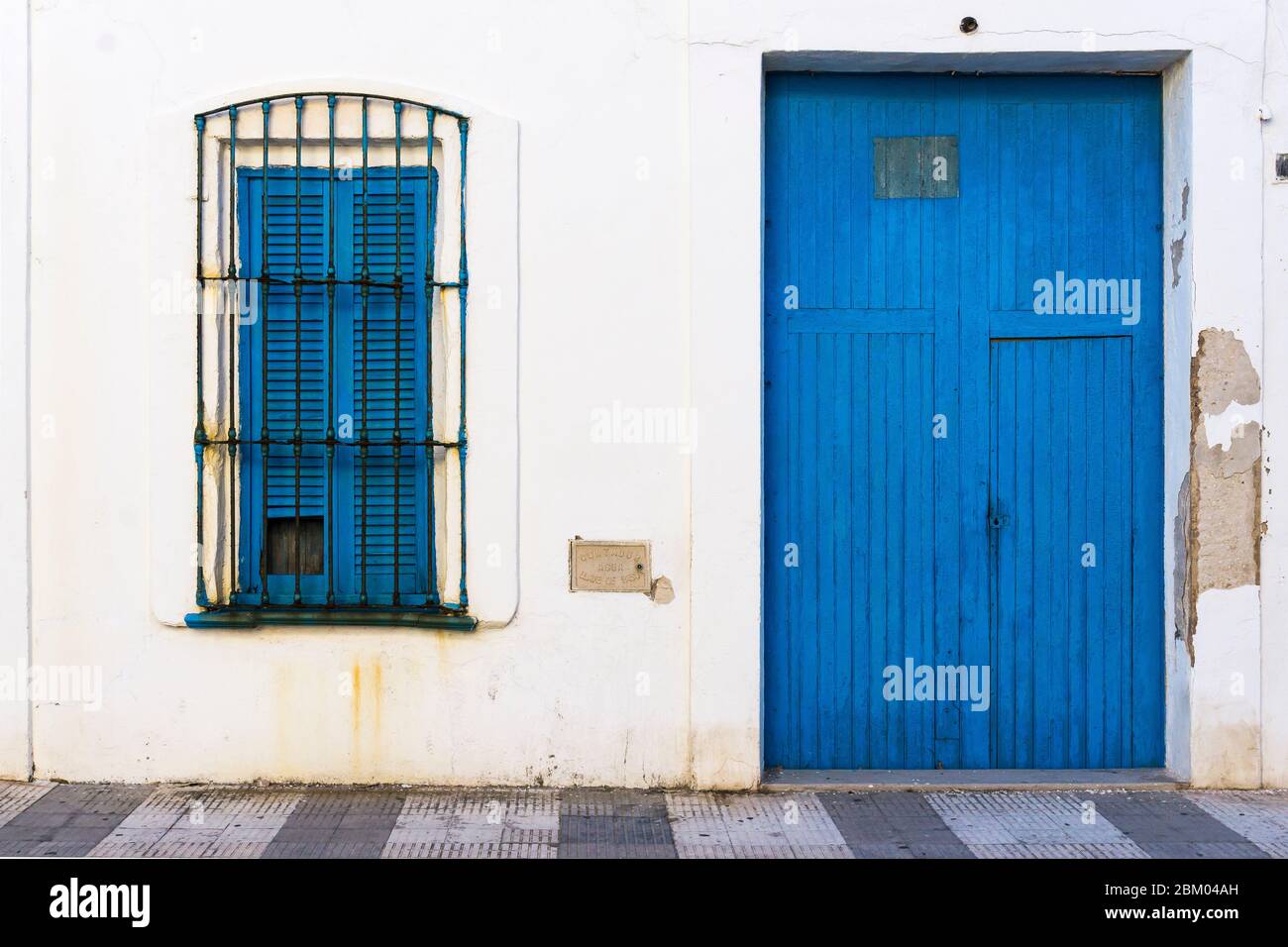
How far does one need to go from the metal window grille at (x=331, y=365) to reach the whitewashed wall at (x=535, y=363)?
0.44 feet

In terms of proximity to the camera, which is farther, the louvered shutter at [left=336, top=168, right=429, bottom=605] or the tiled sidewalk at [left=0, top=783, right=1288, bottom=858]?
the louvered shutter at [left=336, top=168, right=429, bottom=605]

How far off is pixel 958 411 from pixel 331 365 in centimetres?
276

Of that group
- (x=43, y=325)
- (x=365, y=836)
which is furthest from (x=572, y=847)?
(x=43, y=325)

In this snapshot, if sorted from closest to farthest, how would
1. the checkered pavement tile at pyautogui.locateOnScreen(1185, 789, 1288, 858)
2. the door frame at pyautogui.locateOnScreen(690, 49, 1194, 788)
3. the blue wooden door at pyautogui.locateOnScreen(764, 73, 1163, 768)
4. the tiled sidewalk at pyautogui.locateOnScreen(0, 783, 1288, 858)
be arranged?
the tiled sidewalk at pyautogui.locateOnScreen(0, 783, 1288, 858) → the checkered pavement tile at pyautogui.locateOnScreen(1185, 789, 1288, 858) → the door frame at pyautogui.locateOnScreen(690, 49, 1194, 788) → the blue wooden door at pyautogui.locateOnScreen(764, 73, 1163, 768)

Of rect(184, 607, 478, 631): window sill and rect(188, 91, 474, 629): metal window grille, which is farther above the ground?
rect(188, 91, 474, 629): metal window grille

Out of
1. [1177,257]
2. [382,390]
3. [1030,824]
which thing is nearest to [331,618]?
[382,390]

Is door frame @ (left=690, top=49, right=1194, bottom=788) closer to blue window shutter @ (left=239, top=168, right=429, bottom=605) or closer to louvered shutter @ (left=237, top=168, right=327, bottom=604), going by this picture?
blue window shutter @ (left=239, top=168, right=429, bottom=605)

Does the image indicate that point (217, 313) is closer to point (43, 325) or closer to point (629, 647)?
point (43, 325)

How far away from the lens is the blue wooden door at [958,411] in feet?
19.9

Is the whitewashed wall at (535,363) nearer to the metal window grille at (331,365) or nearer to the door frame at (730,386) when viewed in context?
the door frame at (730,386)

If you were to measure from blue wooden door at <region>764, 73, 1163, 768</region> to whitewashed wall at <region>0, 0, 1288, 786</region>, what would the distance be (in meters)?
0.27

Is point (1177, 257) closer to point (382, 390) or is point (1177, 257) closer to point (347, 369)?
point (382, 390)

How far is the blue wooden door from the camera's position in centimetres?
605

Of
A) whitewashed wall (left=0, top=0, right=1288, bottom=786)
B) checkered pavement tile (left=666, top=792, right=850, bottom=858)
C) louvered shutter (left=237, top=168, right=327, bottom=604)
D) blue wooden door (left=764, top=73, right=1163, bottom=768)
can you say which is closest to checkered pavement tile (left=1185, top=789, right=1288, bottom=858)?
whitewashed wall (left=0, top=0, right=1288, bottom=786)
